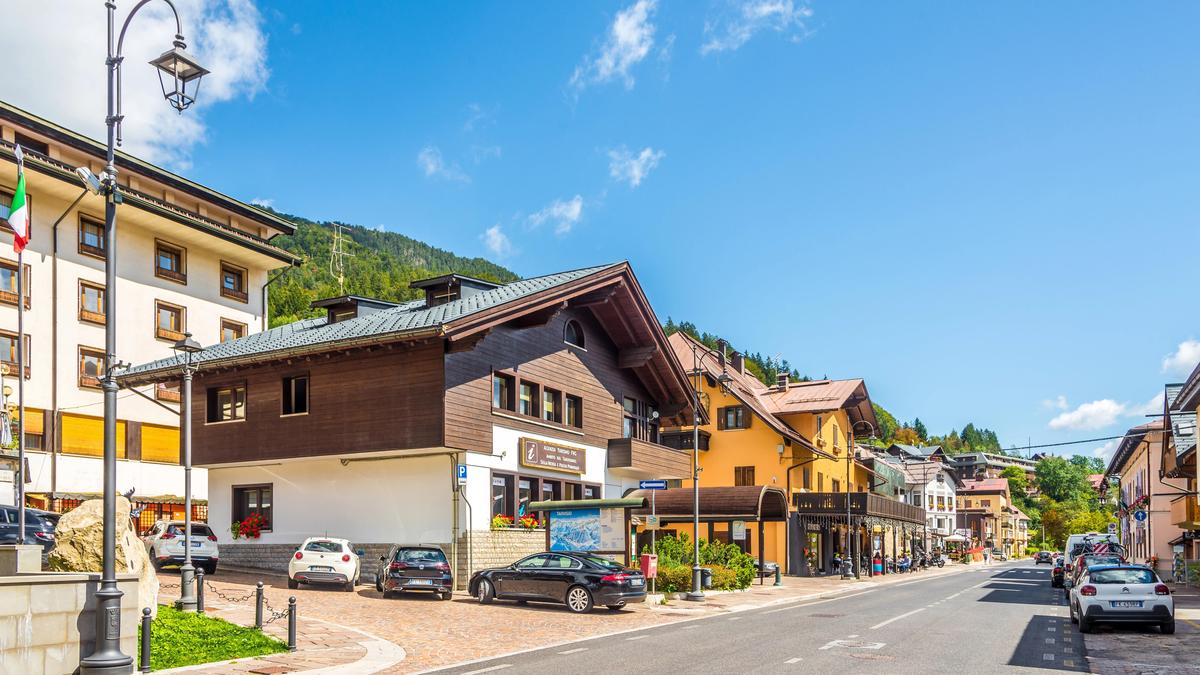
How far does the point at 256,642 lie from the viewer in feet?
51.2

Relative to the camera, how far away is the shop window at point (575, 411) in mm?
35219

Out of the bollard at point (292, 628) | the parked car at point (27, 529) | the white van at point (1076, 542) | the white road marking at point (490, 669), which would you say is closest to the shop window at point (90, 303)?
the parked car at point (27, 529)

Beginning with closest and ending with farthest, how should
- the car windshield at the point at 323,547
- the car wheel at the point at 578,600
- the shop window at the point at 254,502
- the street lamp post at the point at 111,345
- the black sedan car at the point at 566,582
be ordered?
1. the street lamp post at the point at 111,345
2. the black sedan car at the point at 566,582
3. the car wheel at the point at 578,600
4. the car windshield at the point at 323,547
5. the shop window at the point at 254,502

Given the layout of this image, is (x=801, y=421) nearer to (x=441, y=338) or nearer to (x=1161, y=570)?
(x=1161, y=570)

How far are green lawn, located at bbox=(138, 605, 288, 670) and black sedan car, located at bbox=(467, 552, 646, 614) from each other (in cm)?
865

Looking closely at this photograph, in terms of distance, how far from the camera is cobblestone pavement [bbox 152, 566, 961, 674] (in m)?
15.2

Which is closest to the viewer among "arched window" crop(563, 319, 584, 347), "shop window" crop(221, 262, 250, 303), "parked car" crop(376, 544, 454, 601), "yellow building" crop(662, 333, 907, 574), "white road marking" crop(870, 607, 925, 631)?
"white road marking" crop(870, 607, 925, 631)

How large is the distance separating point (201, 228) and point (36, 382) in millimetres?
10385

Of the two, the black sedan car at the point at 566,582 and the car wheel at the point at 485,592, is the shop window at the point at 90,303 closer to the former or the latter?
the car wheel at the point at 485,592

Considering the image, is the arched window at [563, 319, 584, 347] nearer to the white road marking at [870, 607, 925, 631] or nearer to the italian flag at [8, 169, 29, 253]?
the white road marking at [870, 607, 925, 631]

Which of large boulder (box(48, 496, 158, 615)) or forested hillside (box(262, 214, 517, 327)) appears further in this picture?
forested hillside (box(262, 214, 517, 327))

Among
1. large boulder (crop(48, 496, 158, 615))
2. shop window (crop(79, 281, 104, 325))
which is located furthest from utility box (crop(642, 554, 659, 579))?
shop window (crop(79, 281, 104, 325))

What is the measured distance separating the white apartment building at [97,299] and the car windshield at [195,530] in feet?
26.9

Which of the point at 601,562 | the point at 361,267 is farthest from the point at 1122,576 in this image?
the point at 361,267
